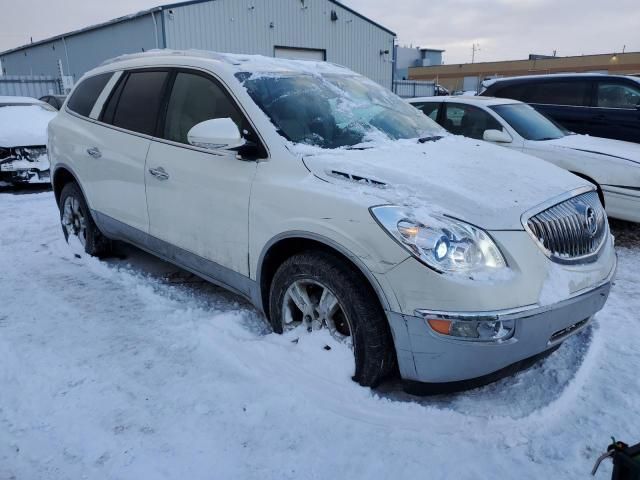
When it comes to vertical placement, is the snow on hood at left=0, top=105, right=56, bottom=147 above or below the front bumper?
above

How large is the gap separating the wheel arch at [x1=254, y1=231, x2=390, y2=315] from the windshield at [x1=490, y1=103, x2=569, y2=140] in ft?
15.0

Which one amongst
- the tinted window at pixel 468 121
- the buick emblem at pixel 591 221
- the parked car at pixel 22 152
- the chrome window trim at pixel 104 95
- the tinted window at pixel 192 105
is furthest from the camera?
the parked car at pixel 22 152

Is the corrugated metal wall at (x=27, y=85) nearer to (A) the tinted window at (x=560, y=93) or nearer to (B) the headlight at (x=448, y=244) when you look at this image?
(A) the tinted window at (x=560, y=93)

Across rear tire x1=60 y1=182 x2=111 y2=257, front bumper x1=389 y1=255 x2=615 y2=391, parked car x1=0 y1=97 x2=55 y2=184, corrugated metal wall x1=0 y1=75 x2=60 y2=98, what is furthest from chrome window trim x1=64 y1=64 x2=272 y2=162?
corrugated metal wall x1=0 y1=75 x2=60 y2=98

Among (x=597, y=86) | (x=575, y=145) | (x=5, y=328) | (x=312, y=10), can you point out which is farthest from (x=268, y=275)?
(x=312, y=10)

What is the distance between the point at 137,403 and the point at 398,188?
174 cm

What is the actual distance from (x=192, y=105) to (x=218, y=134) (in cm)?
75

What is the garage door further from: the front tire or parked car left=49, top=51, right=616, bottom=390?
the front tire

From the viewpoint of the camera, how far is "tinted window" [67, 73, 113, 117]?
15.4 feet

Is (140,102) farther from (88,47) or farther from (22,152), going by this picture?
(88,47)

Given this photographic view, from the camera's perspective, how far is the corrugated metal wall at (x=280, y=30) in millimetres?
21438

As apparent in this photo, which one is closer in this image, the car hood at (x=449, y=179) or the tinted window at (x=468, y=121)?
the car hood at (x=449, y=179)

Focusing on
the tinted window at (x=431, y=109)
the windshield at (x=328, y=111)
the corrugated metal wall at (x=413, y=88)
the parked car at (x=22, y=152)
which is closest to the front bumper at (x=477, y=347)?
the windshield at (x=328, y=111)

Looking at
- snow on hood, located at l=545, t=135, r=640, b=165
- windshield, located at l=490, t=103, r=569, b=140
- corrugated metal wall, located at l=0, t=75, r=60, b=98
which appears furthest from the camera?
corrugated metal wall, located at l=0, t=75, r=60, b=98
